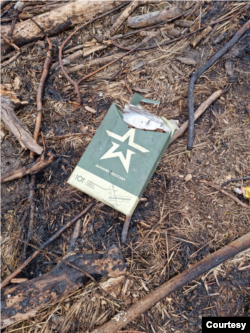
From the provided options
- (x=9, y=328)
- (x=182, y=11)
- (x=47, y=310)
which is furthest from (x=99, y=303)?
(x=182, y=11)

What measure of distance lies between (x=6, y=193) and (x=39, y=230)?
1.50ft

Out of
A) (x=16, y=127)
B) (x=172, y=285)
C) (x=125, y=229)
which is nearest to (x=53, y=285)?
(x=125, y=229)

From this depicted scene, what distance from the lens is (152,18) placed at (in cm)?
239

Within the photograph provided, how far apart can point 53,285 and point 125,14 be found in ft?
8.64

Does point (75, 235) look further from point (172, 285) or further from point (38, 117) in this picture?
point (38, 117)

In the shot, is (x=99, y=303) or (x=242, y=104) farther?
(x=242, y=104)

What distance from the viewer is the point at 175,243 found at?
1.93 metres

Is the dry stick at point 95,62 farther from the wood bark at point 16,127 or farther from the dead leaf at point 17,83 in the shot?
the wood bark at point 16,127

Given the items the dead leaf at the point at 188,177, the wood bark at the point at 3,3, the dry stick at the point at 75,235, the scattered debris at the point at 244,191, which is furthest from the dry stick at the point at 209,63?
the wood bark at the point at 3,3

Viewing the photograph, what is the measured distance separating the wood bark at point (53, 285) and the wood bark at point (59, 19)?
7.68 ft

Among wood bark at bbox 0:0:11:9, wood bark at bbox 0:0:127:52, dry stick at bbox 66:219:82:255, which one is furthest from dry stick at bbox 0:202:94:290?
wood bark at bbox 0:0:11:9

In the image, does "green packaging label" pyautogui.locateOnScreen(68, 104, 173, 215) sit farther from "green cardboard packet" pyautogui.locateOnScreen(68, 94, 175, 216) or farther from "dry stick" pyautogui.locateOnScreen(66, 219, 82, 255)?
"dry stick" pyautogui.locateOnScreen(66, 219, 82, 255)

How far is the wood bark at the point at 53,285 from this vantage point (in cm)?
170

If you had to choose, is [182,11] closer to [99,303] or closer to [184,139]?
[184,139]
